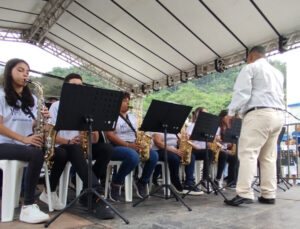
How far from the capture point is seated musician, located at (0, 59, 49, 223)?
2.60 meters

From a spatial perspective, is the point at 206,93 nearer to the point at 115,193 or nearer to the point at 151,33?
the point at 151,33

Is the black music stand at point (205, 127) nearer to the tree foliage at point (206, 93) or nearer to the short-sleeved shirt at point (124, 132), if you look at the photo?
the short-sleeved shirt at point (124, 132)

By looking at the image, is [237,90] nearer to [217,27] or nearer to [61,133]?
[61,133]

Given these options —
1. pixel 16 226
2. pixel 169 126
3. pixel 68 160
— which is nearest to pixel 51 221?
pixel 16 226

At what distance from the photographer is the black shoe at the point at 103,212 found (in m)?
2.75

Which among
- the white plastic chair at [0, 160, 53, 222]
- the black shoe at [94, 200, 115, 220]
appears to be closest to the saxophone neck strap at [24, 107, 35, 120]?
the white plastic chair at [0, 160, 53, 222]

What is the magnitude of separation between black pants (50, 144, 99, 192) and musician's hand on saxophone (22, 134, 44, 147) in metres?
0.36

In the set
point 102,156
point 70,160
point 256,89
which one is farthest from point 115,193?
point 256,89

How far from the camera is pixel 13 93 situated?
113 inches

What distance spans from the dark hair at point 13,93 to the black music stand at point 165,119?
1.31 meters

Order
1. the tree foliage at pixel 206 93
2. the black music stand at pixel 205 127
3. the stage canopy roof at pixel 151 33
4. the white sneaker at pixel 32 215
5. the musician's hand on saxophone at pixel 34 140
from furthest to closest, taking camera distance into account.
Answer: the tree foliage at pixel 206 93 < the stage canopy roof at pixel 151 33 < the black music stand at pixel 205 127 < the musician's hand on saxophone at pixel 34 140 < the white sneaker at pixel 32 215

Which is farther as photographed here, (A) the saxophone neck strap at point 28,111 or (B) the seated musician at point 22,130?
(A) the saxophone neck strap at point 28,111

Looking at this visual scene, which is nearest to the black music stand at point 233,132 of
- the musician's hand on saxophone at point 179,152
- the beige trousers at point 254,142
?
the musician's hand on saxophone at point 179,152

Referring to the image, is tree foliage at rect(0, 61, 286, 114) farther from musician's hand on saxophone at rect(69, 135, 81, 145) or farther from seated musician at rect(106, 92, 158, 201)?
musician's hand on saxophone at rect(69, 135, 81, 145)
